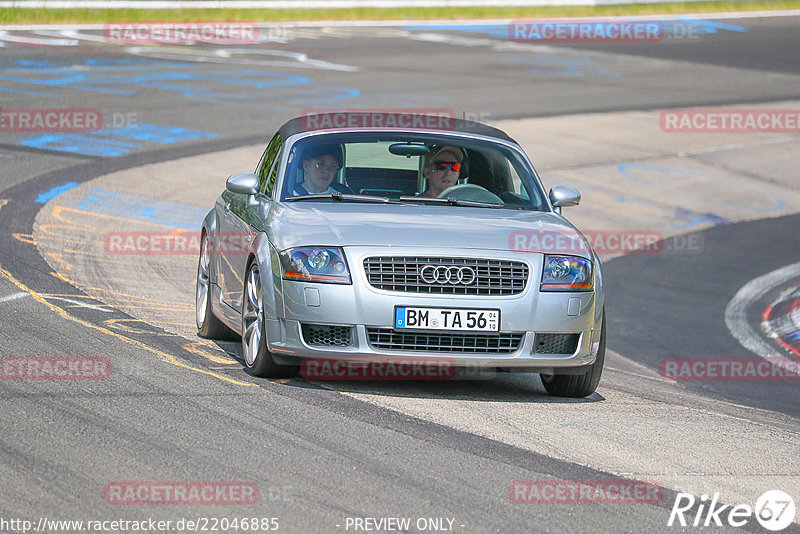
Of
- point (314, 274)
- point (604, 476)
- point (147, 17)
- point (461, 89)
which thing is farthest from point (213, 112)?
point (604, 476)

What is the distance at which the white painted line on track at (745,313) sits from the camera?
12.2m

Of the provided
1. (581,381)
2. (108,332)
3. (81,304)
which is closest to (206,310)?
(108,332)

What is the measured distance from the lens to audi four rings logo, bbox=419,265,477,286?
23.9 ft

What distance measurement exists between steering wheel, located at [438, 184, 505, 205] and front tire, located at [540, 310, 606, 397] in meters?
1.20

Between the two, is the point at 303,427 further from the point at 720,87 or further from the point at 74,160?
the point at 720,87

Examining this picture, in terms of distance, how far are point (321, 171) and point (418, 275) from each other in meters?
1.58

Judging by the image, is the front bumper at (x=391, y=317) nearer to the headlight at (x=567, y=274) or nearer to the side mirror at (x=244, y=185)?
the headlight at (x=567, y=274)

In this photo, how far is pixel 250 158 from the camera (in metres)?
18.6

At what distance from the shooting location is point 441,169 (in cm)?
880

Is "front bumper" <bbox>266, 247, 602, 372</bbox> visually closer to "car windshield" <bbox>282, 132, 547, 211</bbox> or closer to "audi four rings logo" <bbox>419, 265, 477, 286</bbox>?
"audi four rings logo" <bbox>419, 265, 477, 286</bbox>

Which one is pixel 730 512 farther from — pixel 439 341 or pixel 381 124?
pixel 381 124

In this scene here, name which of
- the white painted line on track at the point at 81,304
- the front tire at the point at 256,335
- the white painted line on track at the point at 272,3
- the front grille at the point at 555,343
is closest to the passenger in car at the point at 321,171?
the front tire at the point at 256,335

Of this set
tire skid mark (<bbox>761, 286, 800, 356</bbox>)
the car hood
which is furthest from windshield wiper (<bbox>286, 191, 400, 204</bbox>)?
tire skid mark (<bbox>761, 286, 800, 356</bbox>)

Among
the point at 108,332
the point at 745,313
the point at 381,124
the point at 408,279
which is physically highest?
the point at 381,124
